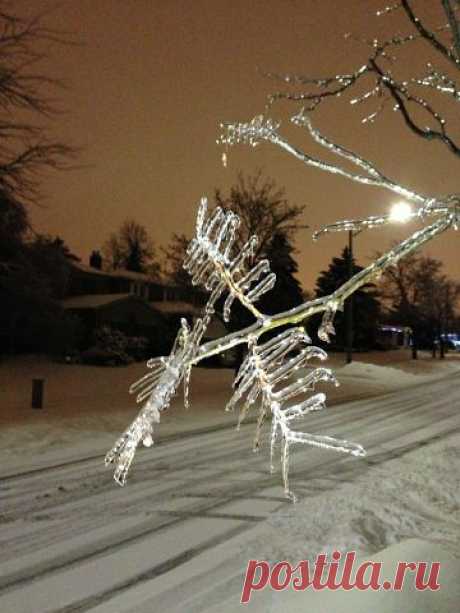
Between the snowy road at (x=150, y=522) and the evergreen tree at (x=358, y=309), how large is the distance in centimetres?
3907

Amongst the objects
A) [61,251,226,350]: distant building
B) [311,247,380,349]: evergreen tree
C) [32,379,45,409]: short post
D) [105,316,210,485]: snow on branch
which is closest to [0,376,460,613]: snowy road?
[105,316,210,485]: snow on branch

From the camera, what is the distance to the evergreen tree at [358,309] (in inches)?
1994

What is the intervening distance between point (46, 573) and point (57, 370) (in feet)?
80.8

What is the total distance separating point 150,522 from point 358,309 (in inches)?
1847

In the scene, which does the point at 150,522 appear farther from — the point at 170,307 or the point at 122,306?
the point at 170,307

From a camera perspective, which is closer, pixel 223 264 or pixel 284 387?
pixel 284 387

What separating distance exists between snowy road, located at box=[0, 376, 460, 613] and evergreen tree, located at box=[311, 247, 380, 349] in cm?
3907

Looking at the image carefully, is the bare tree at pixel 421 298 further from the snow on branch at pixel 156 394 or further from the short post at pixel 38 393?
the snow on branch at pixel 156 394

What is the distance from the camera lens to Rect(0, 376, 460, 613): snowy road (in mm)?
4980

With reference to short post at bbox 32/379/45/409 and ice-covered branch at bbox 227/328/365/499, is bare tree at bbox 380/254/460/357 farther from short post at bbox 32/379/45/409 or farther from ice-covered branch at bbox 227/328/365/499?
ice-covered branch at bbox 227/328/365/499

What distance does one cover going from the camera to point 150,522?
6.77 meters

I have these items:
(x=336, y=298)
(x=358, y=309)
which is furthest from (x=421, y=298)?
(x=336, y=298)

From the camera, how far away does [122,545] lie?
604cm

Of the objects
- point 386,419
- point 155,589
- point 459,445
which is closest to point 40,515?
point 155,589
